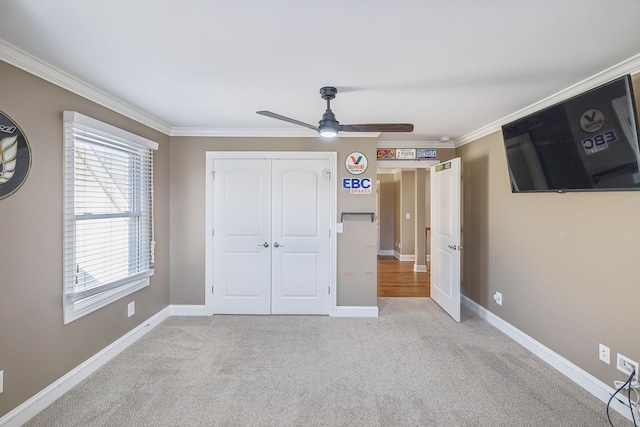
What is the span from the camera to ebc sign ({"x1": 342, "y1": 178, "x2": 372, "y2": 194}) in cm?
378

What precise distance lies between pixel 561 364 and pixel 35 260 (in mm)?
4134

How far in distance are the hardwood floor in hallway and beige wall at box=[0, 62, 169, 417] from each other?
386 centimetres

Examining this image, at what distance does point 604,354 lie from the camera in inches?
85.9

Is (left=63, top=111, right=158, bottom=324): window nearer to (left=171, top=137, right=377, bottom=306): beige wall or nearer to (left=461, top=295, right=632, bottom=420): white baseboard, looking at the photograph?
(left=171, top=137, right=377, bottom=306): beige wall

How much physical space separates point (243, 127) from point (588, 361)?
13.0 feet

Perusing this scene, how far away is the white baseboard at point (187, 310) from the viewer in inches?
149

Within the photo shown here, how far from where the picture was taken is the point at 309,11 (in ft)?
4.76

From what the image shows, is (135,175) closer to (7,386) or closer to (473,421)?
(7,386)

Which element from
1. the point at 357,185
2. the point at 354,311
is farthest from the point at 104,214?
the point at 354,311

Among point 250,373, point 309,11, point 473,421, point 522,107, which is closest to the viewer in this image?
point 309,11

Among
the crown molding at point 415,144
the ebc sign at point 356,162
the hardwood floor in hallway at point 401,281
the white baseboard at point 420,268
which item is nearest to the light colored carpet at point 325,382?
the hardwood floor in hallway at point 401,281

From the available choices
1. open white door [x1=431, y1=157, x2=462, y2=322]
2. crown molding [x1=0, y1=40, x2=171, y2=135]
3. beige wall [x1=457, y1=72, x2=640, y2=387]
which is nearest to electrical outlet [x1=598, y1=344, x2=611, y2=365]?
beige wall [x1=457, y1=72, x2=640, y2=387]

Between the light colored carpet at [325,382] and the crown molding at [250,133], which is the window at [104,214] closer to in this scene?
the crown molding at [250,133]

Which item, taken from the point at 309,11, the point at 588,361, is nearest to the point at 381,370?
the point at 588,361
